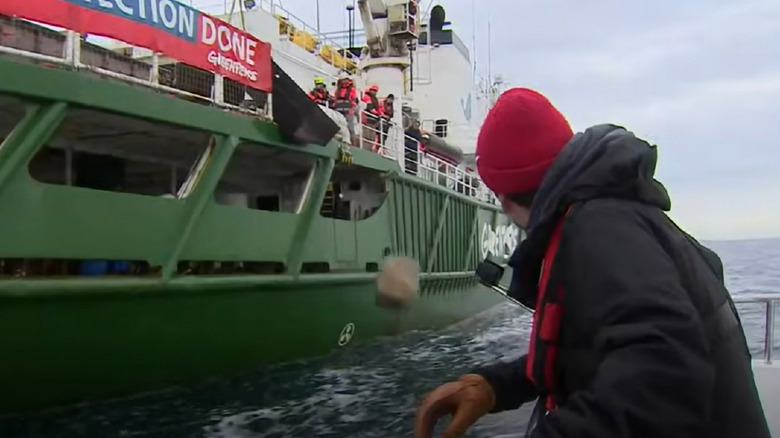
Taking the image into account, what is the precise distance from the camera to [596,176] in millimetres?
1310

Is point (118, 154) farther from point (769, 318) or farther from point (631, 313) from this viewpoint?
point (631, 313)

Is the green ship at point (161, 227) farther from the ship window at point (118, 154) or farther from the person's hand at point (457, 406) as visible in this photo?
the person's hand at point (457, 406)

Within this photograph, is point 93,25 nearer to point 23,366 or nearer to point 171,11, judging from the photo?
point 171,11

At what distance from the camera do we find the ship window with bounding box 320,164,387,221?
10.3 metres

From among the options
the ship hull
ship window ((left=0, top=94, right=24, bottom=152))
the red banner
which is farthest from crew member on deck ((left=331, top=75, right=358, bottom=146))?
ship window ((left=0, top=94, right=24, bottom=152))

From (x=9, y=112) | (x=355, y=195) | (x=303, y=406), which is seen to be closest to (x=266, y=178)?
(x=355, y=195)

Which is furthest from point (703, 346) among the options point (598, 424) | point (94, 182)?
point (94, 182)

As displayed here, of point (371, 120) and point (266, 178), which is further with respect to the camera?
point (371, 120)

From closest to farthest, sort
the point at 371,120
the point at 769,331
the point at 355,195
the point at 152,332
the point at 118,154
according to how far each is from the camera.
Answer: the point at 769,331 → the point at 152,332 → the point at 118,154 → the point at 355,195 → the point at 371,120

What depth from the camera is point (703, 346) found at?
1.17m

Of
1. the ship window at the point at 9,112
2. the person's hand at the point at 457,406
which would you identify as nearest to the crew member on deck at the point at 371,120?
the ship window at the point at 9,112

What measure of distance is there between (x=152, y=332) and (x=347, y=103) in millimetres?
4779

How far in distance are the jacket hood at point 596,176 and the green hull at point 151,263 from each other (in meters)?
4.55

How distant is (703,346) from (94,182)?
24.9 ft
